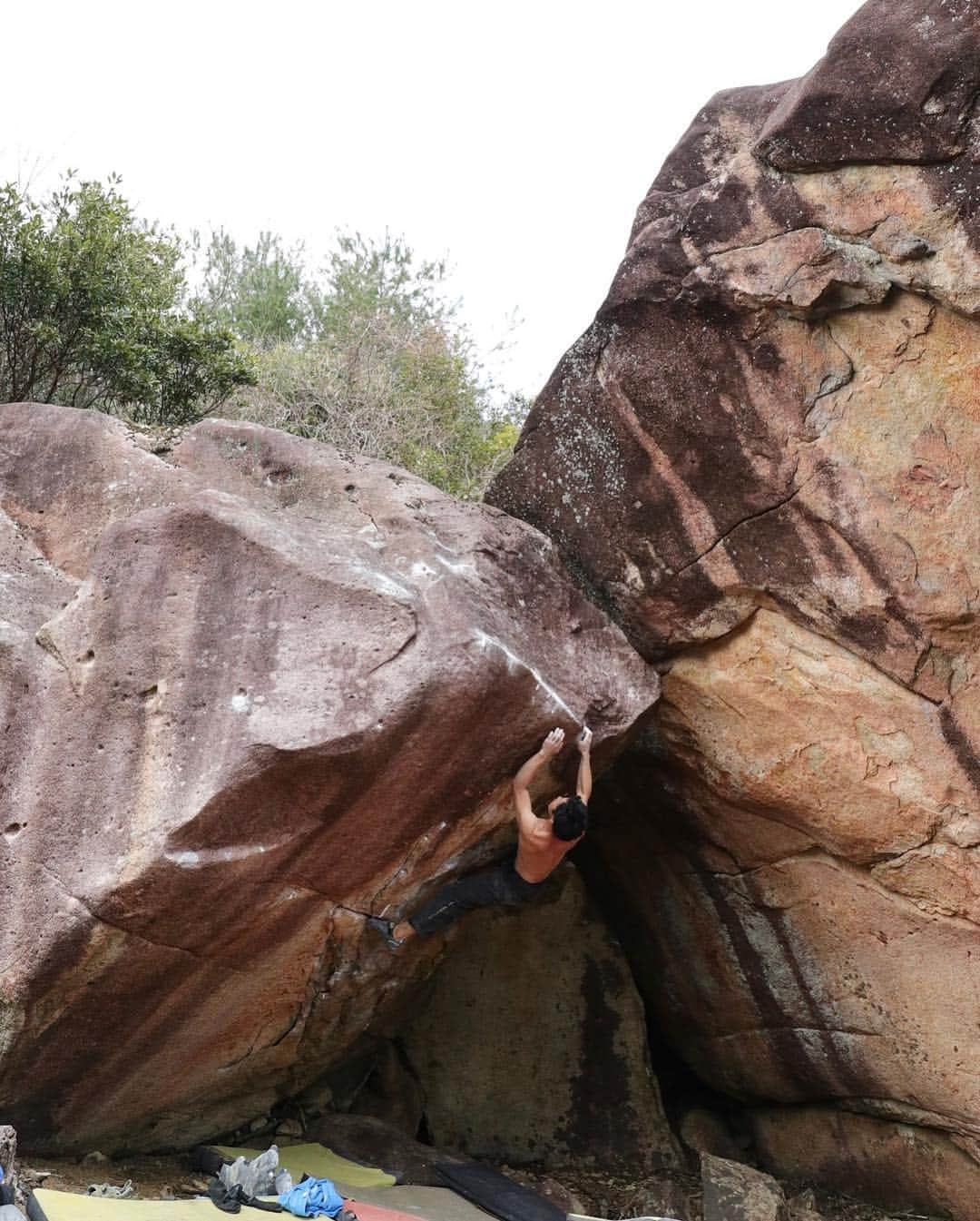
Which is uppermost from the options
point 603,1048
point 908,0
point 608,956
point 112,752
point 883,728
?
point 908,0

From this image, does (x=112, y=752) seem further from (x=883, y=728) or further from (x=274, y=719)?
(x=883, y=728)

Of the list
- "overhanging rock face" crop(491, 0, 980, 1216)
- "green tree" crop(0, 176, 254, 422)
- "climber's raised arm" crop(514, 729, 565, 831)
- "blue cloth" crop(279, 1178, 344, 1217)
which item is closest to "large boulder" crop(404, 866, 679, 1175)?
"overhanging rock face" crop(491, 0, 980, 1216)

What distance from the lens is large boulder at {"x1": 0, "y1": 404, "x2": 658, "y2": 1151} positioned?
4.65 metres

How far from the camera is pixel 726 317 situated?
5.49m

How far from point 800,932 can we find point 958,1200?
4.68ft

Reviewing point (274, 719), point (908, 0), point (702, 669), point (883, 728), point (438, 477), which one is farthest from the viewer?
point (438, 477)

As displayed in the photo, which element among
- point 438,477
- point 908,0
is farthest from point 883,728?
point 438,477

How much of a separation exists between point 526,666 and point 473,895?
1196 millimetres

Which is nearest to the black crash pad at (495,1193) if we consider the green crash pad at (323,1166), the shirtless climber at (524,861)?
the green crash pad at (323,1166)

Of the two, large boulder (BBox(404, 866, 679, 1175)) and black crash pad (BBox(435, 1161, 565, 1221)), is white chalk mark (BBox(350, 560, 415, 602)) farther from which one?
black crash pad (BBox(435, 1161, 565, 1221))

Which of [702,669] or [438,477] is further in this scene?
[438,477]

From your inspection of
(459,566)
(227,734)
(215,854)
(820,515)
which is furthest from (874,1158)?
(227,734)

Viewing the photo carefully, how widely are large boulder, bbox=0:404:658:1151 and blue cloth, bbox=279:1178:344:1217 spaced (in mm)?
742

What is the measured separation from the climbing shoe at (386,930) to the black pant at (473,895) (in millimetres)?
110
